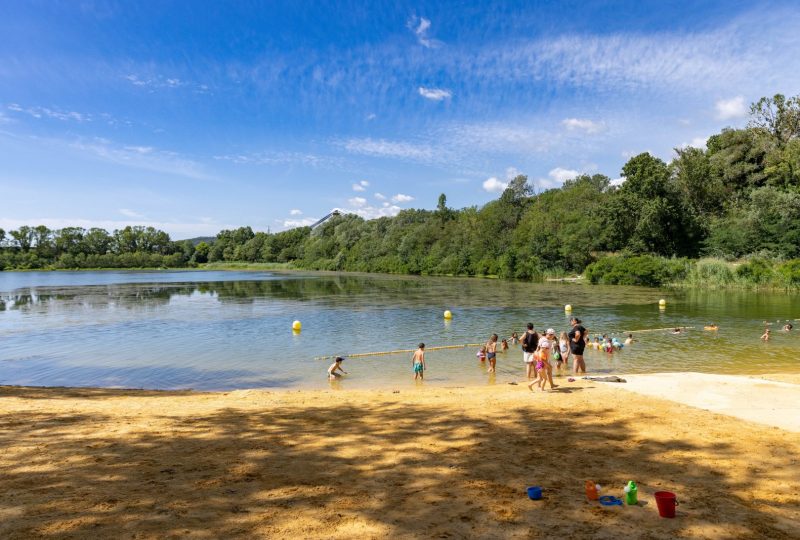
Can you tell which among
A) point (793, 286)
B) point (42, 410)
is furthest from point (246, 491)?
point (793, 286)

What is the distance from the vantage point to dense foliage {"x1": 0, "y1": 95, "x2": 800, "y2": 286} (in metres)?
62.3

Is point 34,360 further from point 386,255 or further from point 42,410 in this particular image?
point 386,255

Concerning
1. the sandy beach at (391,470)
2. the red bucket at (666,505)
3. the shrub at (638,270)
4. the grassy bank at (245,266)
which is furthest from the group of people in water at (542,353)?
the grassy bank at (245,266)

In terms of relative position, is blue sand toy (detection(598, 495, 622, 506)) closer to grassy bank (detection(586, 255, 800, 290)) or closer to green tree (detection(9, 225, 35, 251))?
grassy bank (detection(586, 255, 800, 290))

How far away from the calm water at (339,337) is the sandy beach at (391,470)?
24.7ft

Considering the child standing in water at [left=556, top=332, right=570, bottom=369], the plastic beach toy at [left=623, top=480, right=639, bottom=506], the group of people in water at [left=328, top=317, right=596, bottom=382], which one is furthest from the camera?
the child standing in water at [left=556, top=332, right=570, bottom=369]

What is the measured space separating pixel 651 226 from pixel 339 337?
59.7m

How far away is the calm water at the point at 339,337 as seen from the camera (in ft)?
67.8

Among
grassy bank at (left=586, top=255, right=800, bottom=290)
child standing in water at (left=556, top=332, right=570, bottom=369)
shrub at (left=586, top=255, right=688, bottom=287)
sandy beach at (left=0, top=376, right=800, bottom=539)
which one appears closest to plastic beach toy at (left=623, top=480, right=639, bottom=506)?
sandy beach at (left=0, top=376, right=800, bottom=539)

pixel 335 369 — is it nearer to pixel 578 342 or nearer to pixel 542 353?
pixel 542 353

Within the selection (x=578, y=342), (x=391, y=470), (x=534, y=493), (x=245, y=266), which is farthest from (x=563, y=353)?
(x=245, y=266)

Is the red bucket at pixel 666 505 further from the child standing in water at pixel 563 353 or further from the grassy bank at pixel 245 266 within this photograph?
the grassy bank at pixel 245 266

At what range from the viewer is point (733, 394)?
1318cm

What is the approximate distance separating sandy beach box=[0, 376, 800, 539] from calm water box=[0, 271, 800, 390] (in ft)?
24.7
